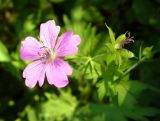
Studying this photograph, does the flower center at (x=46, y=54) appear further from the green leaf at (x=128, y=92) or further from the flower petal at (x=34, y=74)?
the green leaf at (x=128, y=92)

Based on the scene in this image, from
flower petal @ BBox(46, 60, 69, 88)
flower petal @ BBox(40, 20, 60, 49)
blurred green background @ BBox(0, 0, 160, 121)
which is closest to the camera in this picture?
flower petal @ BBox(46, 60, 69, 88)

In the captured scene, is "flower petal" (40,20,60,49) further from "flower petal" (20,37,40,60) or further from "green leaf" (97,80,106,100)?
"green leaf" (97,80,106,100)

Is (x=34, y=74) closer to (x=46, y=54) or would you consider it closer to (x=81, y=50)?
(x=46, y=54)

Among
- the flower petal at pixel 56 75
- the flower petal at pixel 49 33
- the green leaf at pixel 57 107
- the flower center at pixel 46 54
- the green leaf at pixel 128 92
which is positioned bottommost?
the green leaf at pixel 57 107

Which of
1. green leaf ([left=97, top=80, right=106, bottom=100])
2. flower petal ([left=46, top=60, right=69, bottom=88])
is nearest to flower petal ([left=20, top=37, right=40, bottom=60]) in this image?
flower petal ([left=46, top=60, right=69, bottom=88])

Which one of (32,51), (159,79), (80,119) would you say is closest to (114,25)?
(159,79)

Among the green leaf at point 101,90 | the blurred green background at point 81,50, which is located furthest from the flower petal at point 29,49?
the blurred green background at point 81,50

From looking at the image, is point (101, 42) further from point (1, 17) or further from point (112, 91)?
point (1, 17)
